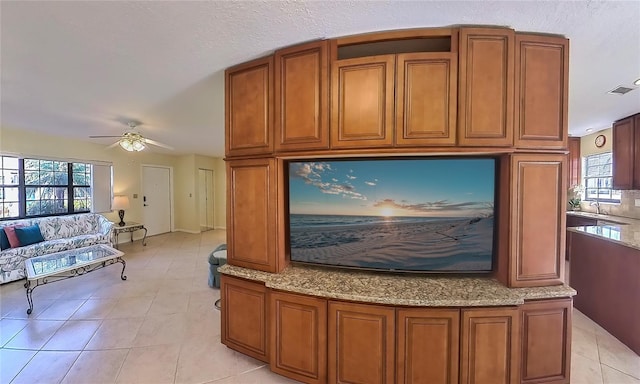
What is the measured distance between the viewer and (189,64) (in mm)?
2041

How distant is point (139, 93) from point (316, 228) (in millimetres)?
2333

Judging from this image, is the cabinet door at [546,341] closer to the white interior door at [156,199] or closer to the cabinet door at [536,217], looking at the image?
the cabinet door at [536,217]

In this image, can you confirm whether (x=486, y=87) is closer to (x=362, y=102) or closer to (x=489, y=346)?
(x=362, y=102)

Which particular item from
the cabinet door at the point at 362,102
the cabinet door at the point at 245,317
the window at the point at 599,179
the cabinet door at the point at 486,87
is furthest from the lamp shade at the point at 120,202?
the window at the point at 599,179

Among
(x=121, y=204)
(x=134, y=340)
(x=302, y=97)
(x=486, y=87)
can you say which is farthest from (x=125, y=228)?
(x=486, y=87)

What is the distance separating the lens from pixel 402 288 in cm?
171

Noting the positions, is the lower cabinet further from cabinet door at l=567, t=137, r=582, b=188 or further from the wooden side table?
the wooden side table

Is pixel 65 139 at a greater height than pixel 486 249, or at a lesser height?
greater

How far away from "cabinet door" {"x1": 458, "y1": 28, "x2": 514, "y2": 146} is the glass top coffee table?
4.49 meters

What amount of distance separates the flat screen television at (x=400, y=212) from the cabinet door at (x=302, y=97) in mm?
229

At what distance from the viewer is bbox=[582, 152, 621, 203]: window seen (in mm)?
4383

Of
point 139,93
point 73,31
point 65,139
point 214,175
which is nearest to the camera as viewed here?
point 73,31

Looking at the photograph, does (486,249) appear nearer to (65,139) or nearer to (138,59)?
(138,59)

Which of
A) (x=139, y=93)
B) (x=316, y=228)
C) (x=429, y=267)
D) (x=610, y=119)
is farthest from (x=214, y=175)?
(x=610, y=119)
